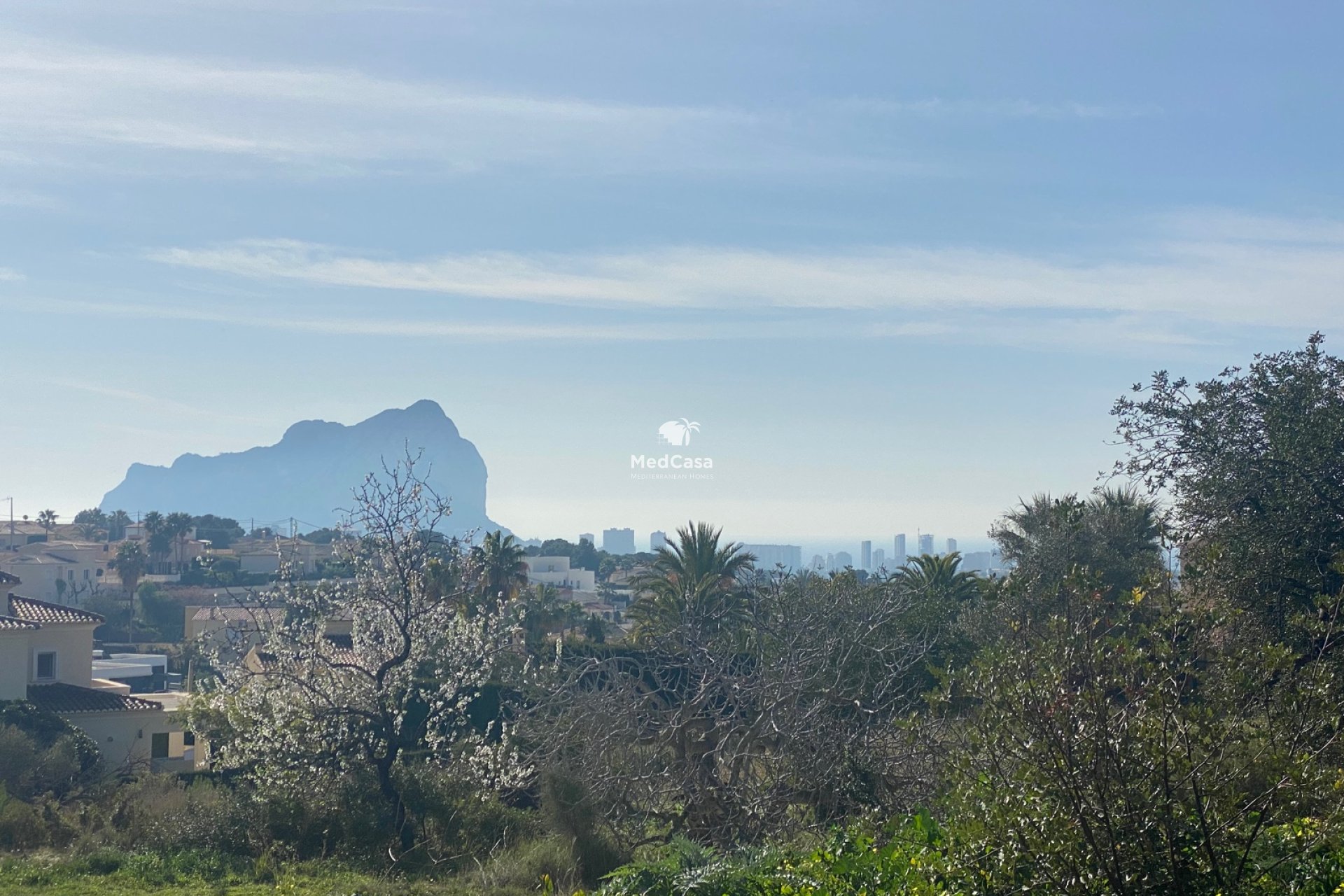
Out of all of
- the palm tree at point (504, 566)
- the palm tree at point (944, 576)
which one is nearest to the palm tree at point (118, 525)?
the palm tree at point (504, 566)

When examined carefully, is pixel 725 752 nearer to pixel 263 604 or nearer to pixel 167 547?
pixel 263 604

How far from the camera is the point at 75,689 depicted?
2861 cm

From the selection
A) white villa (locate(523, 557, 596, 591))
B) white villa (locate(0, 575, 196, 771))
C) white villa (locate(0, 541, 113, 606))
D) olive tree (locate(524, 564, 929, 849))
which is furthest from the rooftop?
white villa (locate(523, 557, 596, 591))

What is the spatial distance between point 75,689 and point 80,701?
1.51 m

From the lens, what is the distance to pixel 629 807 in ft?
37.7

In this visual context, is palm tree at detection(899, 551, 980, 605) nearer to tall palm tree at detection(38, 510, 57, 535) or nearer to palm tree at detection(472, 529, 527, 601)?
palm tree at detection(472, 529, 527, 601)

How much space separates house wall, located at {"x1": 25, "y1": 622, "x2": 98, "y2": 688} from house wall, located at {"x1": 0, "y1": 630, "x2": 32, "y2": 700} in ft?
8.72

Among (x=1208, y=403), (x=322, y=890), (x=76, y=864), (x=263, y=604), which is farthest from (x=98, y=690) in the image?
(x=1208, y=403)

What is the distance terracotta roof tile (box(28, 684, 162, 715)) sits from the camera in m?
26.7

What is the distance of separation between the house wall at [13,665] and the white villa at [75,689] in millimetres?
16

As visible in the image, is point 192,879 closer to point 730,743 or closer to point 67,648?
point 730,743

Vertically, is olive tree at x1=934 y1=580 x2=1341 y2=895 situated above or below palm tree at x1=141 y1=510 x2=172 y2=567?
below

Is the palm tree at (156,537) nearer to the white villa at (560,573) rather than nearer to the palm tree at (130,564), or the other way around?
the palm tree at (130,564)

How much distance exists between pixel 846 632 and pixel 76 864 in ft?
29.6
